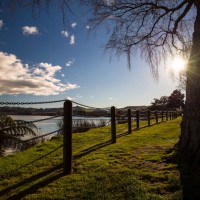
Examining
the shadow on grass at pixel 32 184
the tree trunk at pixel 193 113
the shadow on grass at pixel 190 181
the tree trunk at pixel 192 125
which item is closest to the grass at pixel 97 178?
the shadow on grass at pixel 32 184

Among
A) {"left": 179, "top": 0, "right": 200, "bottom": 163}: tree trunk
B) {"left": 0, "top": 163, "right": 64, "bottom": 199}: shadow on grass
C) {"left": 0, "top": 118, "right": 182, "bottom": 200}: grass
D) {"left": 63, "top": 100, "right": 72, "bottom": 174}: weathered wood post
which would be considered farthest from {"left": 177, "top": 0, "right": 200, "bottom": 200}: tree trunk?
{"left": 0, "top": 163, "right": 64, "bottom": 199}: shadow on grass

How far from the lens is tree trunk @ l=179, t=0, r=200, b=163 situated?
5.97m

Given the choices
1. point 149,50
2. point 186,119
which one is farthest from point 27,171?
point 149,50

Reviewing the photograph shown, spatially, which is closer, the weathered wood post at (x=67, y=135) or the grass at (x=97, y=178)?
the grass at (x=97, y=178)

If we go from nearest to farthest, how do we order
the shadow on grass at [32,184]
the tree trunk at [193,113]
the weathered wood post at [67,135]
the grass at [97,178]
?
the grass at [97,178]
the shadow on grass at [32,184]
the weathered wood post at [67,135]
the tree trunk at [193,113]

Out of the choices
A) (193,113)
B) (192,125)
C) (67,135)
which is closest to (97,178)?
(67,135)

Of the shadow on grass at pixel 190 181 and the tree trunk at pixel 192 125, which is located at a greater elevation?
the tree trunk at pixel 192 125

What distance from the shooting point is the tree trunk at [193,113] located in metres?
5.97

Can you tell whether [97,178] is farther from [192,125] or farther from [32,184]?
[192,125]

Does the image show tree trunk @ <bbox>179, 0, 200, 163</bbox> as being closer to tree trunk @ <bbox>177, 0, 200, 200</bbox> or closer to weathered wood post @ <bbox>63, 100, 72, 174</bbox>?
tree trunk @ <bbox>177, 0, 200, 200</bbox>

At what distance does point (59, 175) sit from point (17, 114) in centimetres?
156

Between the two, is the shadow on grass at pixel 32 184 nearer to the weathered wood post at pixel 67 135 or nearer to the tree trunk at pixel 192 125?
the weathered wood post at pixel 67 135

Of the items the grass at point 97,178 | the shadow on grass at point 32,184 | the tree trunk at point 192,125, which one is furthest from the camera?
the tree trunk at point 192,125

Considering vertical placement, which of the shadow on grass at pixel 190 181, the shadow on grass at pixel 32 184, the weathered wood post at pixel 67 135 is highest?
the weathered wood post at pixel 67 135
